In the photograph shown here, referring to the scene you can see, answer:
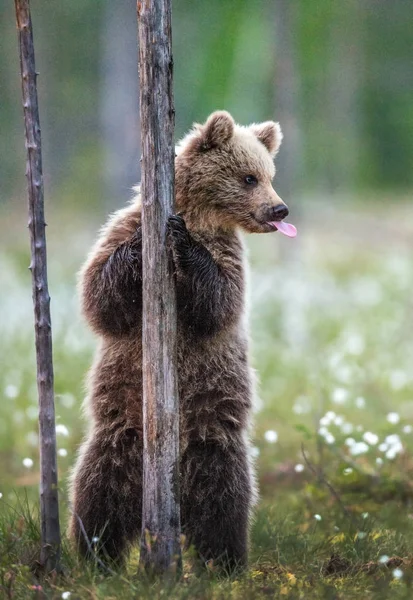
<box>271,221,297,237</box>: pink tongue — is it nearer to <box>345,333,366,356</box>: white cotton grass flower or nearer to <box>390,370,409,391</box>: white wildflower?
<box>390,370,409,391</box>: white wildflower

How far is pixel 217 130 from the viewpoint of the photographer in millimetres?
5410

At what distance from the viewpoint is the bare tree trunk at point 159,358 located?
180 inches

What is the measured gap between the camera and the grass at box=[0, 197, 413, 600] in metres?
4.88

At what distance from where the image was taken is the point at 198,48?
26.1m

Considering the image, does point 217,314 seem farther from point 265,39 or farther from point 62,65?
point 62,65

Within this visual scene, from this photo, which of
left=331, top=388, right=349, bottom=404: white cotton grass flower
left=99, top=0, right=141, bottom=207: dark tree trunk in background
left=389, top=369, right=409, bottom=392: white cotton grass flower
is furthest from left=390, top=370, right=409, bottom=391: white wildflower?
left=99, top=0, right=141, bottom=207: dark tree trunk in background

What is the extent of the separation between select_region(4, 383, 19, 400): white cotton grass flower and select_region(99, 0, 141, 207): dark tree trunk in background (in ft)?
21.8

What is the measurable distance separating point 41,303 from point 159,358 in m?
0.68

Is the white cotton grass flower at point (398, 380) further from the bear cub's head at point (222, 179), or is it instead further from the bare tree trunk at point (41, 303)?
the bare tree trunk at point (41, 303)

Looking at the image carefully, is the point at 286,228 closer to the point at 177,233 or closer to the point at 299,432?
the point at 177,233

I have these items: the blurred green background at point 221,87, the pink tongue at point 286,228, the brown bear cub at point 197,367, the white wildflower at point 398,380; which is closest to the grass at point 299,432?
the white wildflower at point 398,380

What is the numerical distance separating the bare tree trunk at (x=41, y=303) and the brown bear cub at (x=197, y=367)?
0.30 metres

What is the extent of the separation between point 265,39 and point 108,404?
16.9 m

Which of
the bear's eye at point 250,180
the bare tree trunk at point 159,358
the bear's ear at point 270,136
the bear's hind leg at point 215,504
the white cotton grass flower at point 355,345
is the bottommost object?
the white cotton grass flower at point 355,345
